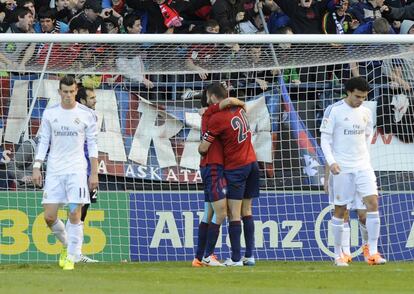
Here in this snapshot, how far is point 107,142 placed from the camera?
58.3 ft

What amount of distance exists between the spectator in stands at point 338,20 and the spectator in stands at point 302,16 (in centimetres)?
18

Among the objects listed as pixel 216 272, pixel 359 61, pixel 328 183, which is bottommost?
pixel 216 272

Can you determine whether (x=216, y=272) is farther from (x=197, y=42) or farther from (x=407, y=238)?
(x=407, y=238)

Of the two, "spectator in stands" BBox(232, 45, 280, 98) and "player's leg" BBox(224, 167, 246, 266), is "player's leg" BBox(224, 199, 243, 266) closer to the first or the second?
"player's leg" BBox(224, 167, 246, 266)

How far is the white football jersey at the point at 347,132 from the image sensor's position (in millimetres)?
15086

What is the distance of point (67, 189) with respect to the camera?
47.6 ft

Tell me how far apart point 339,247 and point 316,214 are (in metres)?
2.69

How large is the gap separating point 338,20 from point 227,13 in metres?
1.95

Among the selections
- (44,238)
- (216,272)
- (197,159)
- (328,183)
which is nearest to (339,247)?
(328,183)

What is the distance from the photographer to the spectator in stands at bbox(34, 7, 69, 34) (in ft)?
62.9

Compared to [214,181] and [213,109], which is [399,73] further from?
[214,181]

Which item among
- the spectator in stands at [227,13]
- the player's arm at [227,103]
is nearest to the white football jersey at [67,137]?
the player's arm at [227,103]

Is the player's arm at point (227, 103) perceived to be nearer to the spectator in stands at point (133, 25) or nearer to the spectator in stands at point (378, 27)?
the spectator in stands at point (133, 25)

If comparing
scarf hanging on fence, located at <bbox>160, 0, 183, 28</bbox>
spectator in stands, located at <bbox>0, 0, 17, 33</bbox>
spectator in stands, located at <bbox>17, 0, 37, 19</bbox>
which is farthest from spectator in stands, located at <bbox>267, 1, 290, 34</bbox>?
spectator in stands, located at <bbox>0, 0, 17, 33</bbox>
